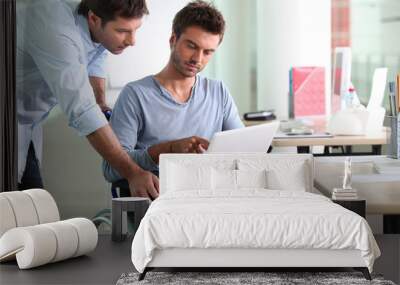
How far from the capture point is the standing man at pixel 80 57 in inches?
270

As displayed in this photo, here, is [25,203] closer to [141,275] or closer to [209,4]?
[141,275]

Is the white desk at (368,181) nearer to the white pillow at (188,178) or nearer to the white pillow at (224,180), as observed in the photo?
the white pillow at (224,180)

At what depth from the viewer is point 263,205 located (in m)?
5.18

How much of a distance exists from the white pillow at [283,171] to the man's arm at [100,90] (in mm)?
1302

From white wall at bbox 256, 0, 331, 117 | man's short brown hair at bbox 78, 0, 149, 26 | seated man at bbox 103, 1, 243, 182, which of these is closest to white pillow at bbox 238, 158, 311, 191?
seated man at bbox 103, 1, 243, 182

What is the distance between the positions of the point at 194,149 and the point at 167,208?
1.75 meters

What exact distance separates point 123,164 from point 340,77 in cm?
179

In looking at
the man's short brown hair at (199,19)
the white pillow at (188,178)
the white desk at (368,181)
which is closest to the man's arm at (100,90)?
the man's short brown hair at (199,19)

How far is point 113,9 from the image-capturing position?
684cm

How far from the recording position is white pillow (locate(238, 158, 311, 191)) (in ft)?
19.7

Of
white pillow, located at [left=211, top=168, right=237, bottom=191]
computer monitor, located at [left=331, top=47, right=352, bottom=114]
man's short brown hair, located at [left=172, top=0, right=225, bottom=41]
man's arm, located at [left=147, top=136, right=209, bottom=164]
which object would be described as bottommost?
white pillow, located at [left=211, top=168, right=237, bottom=191]

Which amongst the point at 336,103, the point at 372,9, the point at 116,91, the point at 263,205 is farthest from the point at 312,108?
the point at 263,205

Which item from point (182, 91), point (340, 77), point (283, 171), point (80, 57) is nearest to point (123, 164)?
point (182, 91)

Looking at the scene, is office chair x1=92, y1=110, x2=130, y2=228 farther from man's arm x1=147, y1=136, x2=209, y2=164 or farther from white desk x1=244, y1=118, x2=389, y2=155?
white desk x1=244, y1=118, x2=389, y2=155
